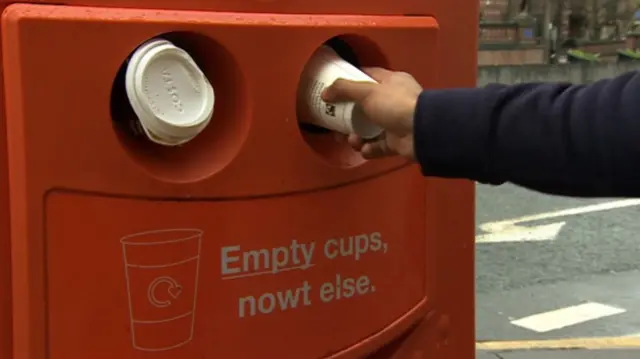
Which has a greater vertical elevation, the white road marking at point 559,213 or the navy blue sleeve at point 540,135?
the navy blue sleeve at point 540,135

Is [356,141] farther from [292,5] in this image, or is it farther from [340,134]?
[292,5]

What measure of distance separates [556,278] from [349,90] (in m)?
2.78

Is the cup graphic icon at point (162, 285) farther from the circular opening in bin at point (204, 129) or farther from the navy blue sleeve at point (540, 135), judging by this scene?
the navy blue sleeve at point (540, 135)

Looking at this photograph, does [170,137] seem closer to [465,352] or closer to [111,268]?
[111,268]

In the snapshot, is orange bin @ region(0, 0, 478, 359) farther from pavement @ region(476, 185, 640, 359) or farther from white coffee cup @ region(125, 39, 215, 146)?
pavement @ region(476, 185, 640, 359)

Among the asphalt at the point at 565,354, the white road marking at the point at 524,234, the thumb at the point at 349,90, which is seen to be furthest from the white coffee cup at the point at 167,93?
the white road marking at the point at 524,234

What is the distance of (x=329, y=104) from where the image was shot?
103 centimetres

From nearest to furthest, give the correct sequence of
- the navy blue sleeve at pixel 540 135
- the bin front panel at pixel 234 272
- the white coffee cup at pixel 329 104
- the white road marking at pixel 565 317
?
the navy blue sleeve at pixel 540 135 < the bin front panel at pixel 234 272 < the white coffee cup at pixel 329 104 < the white road marking at pixel 565 317

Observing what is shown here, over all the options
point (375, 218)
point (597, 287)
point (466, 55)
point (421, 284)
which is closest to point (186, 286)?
point (375, 218)

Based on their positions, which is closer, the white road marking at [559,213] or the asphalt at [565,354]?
the asphalt at [565,354]

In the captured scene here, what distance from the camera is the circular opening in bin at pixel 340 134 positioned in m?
1.11

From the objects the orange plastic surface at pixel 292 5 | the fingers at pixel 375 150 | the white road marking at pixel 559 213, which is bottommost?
the white road marking at pixel 559 213

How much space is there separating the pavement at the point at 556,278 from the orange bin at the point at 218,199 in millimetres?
1571

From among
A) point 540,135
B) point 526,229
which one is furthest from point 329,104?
point 526,229
